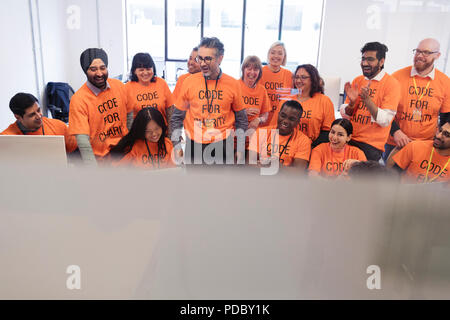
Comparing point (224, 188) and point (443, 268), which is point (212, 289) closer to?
point (224, 188)

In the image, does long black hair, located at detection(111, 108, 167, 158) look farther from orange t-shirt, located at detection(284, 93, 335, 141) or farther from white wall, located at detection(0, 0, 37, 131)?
orange t-shirt, located at detection(284, 93, 335, 141)

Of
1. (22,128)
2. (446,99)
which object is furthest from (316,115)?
(22,128)

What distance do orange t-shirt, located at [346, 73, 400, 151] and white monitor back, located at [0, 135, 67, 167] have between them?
30.3 inches

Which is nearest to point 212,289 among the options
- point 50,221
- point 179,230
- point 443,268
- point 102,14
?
point 179,230

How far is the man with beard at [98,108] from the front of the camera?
2.69ft

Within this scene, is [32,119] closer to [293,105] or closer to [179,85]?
[179,85]

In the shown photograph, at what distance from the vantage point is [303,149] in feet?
2.58

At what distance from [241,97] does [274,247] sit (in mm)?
612

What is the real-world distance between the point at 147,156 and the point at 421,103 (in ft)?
2.70

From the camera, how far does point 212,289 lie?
520 millimetres

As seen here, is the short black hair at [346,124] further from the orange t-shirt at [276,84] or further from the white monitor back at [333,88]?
the orange t-shirt at [276,84]

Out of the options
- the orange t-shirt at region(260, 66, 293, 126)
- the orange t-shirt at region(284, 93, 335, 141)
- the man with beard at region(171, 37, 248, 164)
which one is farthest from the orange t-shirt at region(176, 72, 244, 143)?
the orange t-shirt at region(284, 93, 335, 141)

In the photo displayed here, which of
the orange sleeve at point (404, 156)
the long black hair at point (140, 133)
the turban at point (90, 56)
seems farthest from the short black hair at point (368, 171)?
the turban at point (90, 56)

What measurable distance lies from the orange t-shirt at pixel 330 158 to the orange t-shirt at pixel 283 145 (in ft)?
0.08
